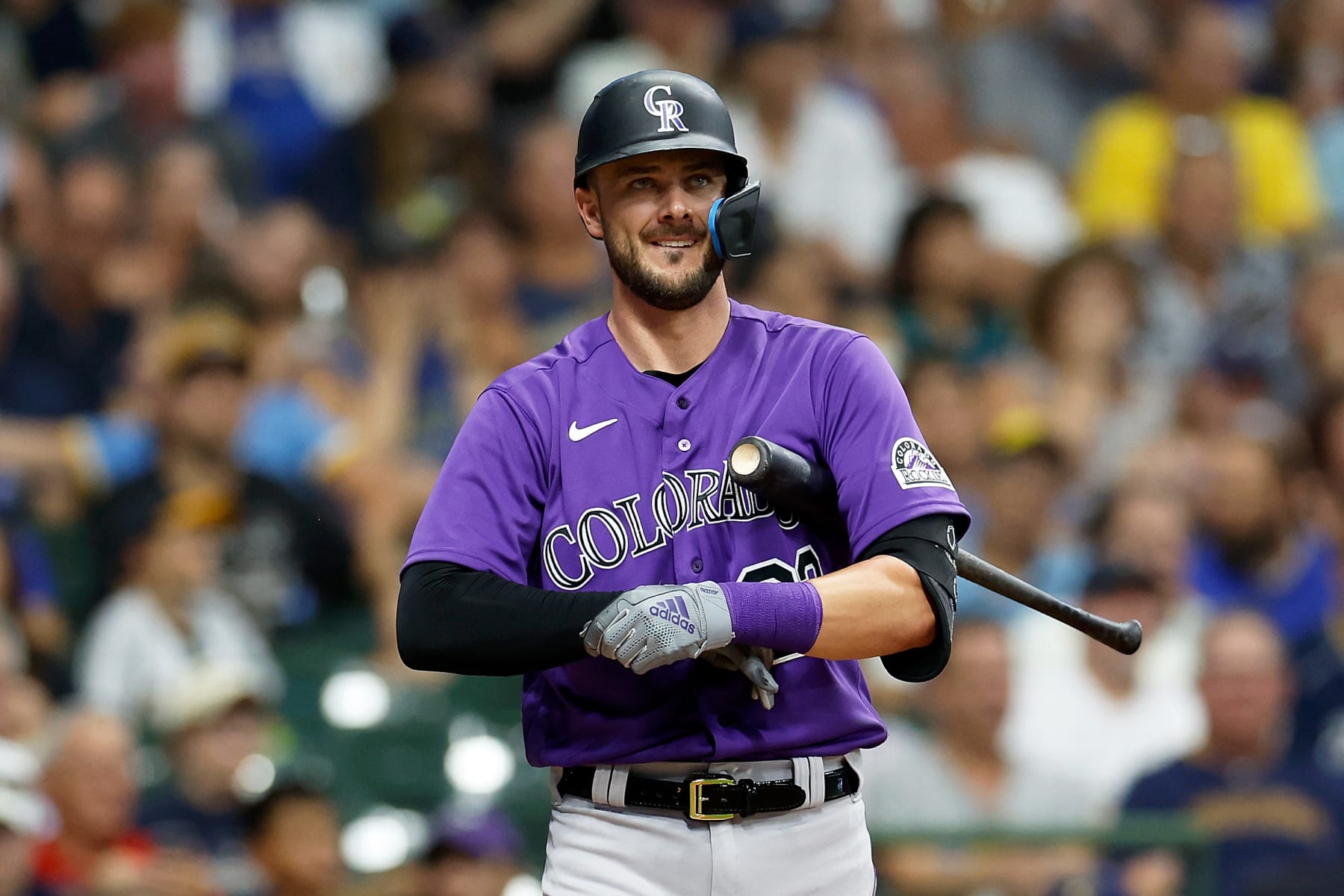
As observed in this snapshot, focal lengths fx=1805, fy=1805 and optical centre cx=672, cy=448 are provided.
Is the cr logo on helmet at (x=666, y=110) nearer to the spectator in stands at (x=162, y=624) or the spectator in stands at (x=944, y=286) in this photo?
the spectator in stands at (x=162, y=624)

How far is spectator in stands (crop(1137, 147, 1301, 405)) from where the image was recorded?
306 inches

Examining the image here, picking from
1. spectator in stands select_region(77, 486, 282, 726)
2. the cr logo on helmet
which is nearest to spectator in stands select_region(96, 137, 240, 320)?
spectator in stands select_region(77, 486, 282, 726)

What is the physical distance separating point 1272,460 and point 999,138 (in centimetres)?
243

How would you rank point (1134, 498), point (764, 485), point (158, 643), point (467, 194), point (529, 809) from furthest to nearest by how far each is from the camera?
point (467, 194), point (1134, 498), point (158, 643), point (529, 809), point (764, 485)

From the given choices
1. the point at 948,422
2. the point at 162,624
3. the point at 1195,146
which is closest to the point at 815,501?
the point at 162,624

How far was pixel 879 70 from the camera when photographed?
345 inches

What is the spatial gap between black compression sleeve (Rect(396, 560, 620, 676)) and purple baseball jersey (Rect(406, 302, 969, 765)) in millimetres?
60

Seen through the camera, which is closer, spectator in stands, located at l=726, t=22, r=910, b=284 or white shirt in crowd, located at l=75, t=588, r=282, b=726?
white shirt in crowd, located at l=75, t=588, r=282, b=726

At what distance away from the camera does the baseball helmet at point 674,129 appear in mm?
2779

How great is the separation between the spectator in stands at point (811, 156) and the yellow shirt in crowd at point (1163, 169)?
994mm

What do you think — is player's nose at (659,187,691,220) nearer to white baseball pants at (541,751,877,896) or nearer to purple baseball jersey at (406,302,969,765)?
purple baseball jersey at (406,302,969,765)

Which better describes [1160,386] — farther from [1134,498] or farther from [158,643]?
[158,643]

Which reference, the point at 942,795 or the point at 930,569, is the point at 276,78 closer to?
the point at 942,795

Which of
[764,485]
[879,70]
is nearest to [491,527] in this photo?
[764,485]
